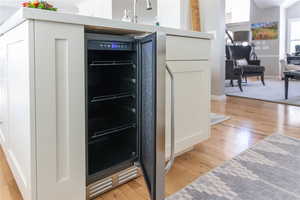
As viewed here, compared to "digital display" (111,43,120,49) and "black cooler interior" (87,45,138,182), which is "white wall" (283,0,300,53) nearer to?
"black cooler interior" (87,45,138,182)

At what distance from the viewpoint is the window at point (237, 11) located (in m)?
8.62

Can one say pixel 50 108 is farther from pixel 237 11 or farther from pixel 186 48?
pixel 237 11

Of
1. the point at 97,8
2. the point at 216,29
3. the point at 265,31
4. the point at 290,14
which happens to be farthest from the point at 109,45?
the point at 290,14

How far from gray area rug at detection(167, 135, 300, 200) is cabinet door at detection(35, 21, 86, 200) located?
21.8 inches

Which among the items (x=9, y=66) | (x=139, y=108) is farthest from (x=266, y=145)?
(x=9, y=66)

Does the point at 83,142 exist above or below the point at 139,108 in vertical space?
below

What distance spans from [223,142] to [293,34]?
7.73m

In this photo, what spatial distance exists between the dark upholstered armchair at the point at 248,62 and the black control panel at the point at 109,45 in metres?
4.76

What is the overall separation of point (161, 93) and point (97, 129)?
0.69 metres

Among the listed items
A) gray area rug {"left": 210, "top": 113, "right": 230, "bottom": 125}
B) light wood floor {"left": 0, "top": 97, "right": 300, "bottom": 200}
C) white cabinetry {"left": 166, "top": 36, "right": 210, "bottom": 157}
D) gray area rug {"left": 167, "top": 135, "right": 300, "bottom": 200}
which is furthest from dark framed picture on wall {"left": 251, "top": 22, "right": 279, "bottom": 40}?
white cabinetry {"left": 166, "top": 36, "right": 210, "bottom": 157}

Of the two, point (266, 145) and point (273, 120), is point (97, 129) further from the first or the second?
point (273, 120)

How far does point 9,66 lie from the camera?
1.28 meters

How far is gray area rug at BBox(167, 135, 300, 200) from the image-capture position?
50.1 inches

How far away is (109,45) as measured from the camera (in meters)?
1.15
